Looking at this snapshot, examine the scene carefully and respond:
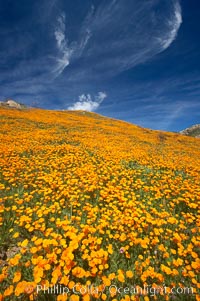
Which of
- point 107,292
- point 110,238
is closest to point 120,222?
point 110,238

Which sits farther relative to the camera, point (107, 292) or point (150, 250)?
point (150, 250)

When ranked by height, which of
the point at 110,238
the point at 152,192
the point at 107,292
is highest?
the point at 152,192

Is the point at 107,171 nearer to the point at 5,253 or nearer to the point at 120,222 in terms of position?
the point at 120,222

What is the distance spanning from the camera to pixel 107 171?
8922 millimetres

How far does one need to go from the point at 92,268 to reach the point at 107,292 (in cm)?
53

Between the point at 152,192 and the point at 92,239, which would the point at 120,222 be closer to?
the point at 92,239

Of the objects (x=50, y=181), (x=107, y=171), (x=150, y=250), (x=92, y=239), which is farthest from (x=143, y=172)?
(x=92, y=239)

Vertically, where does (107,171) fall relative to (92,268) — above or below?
above

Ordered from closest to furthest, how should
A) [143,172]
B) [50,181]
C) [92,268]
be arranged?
[92,268], [50,181], [143,172]

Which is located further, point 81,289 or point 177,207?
point 177,207

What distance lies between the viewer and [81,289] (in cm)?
309

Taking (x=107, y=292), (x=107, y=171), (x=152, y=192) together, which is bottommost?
(x=107, y=292)

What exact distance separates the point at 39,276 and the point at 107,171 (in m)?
6.04

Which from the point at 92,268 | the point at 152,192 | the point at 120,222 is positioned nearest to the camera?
the point at 92,268
